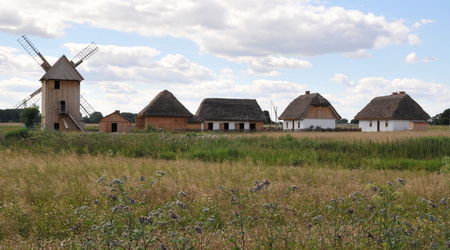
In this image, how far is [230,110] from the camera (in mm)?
54750

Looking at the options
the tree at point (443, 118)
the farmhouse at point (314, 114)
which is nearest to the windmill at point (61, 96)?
the farmhouse at point (314, 114)

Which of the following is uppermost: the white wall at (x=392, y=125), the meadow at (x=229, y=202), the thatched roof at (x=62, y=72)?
the thatched roof at (x=62, y=72)

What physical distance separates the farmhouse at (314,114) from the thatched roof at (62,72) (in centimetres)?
2856

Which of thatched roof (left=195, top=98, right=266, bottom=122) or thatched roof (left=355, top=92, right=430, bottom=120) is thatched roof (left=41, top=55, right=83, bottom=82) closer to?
thatched roof (left=195, top=98, right=266, bottom=122)

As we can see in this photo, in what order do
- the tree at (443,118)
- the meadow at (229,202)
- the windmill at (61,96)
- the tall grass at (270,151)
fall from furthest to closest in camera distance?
1. the tree at (443,118)
2. the windmill at (61,96)
3. the tall grass at (270,151)
4. the meadow at (229,202)

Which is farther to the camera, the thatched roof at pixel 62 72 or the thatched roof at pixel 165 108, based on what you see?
the thatched roof at pixel 165 108

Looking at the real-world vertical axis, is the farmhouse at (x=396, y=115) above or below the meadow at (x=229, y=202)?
above

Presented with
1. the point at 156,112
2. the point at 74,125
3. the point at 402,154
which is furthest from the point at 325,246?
the point at 156,112

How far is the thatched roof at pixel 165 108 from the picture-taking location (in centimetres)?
4678

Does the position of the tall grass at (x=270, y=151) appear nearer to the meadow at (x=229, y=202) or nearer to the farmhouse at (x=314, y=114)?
the meadow at (x=229, y=202)

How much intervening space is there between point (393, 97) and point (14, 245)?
192 feet

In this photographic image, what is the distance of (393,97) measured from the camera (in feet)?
191

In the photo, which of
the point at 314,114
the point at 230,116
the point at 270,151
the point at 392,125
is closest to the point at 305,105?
the point at 314,114

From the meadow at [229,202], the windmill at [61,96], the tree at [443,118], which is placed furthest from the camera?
the tree at [443,118]
